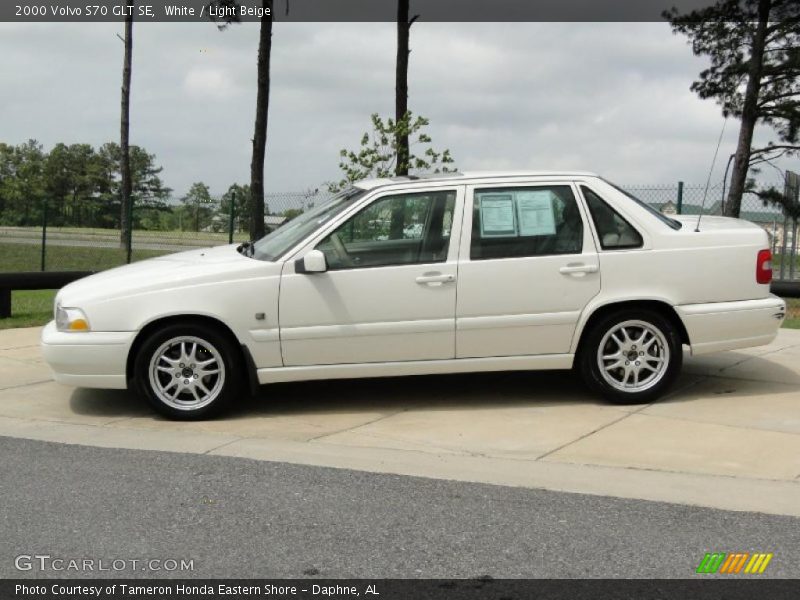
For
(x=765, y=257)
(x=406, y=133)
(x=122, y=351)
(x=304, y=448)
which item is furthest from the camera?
(x=406, y=133)

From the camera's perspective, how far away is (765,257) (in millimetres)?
6891

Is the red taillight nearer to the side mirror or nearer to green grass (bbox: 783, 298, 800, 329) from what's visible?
the side mirror

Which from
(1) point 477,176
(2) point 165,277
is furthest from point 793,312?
(2) point 165,277

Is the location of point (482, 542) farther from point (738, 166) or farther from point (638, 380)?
point (738, 166)

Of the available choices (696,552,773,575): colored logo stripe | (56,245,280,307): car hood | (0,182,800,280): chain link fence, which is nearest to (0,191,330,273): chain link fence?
(0,182,800,280): chain link fence

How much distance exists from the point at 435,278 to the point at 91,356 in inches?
93.9

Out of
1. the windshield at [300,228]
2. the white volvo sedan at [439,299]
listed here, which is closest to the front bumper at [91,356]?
the white volvo sedan at [439,299]

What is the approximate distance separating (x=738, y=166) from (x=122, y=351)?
16385 millimetres

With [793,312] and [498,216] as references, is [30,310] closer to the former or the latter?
[498,216]

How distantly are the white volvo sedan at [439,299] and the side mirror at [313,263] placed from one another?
0.02 m

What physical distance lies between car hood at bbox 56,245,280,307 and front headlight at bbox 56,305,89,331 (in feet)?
0.16

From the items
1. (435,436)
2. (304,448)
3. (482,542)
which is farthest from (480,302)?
(482,542)

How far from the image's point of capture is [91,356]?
6473 mm
